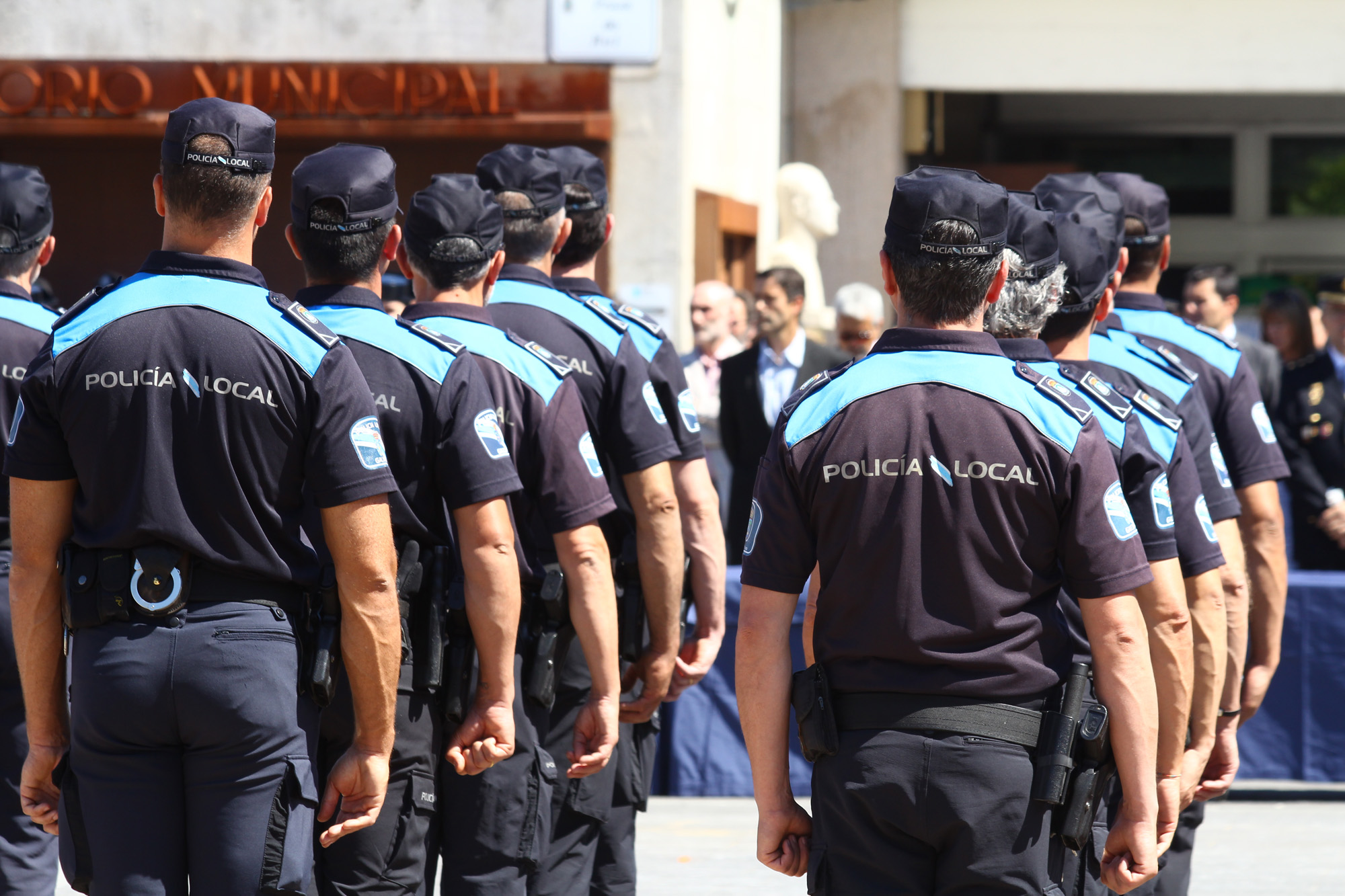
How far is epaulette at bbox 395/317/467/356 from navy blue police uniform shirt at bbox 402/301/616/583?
0.71ft

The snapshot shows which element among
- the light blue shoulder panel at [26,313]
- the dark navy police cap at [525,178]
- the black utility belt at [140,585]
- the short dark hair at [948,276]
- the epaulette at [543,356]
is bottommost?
the black utility belt at [140,585]

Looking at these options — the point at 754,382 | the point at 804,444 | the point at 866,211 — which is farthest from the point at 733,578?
the point at 866,211

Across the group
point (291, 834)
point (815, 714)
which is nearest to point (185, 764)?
point (291, 834)

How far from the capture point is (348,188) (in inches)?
143

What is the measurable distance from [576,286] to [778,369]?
3.54 metres

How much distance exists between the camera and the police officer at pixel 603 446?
172 inches

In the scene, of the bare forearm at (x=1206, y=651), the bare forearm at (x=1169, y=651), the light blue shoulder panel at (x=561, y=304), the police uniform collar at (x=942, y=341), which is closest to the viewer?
the police uniform collar at (x=942, y=341)

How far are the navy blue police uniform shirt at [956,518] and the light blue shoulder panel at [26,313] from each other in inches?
94.7

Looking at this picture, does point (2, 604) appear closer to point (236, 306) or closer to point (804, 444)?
point (236, 306)

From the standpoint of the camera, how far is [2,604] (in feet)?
14.1

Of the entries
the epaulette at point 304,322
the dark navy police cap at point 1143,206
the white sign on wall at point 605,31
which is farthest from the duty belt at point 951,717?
the white sign on wall at point 605,31

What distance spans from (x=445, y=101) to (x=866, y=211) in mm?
4169

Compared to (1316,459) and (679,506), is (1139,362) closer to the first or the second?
(679,506)

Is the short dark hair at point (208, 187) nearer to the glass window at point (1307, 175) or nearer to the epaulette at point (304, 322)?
the epaulette at point (304, 322)
